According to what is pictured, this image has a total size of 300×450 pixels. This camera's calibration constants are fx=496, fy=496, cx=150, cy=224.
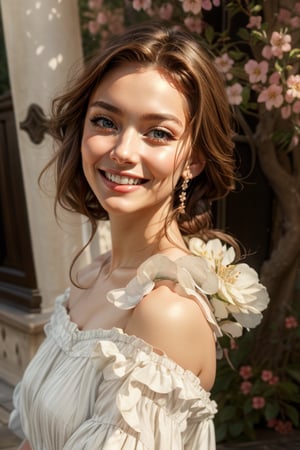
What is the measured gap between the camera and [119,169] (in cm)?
109

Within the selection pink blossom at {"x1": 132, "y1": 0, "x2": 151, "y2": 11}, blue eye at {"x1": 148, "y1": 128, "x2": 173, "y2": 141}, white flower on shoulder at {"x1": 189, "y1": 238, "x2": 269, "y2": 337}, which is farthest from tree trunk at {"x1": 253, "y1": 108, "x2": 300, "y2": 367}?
blue eye at {"x1": 148, "y1": 128, "x2": 173, "y2": 141}

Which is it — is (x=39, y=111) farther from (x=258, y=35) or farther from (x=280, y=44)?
Answer: (x=280, y=44)

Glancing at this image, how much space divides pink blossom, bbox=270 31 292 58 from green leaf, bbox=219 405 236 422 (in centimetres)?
194

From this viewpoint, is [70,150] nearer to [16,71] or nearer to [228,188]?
[228,188]

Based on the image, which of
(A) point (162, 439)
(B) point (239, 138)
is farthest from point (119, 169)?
(B) point (239, 138)

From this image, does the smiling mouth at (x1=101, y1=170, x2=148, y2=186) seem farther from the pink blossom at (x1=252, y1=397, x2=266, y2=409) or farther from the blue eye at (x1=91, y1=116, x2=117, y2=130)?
the pink blossom at (x1=252, y1=397, x2=266, y2=409)

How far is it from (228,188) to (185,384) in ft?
1.90

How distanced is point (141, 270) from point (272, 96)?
65.7 inches

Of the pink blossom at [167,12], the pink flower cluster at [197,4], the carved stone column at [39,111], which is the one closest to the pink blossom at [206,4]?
the pink flower cluster at [197,4]

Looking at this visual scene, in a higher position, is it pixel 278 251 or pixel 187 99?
pixel 187 99

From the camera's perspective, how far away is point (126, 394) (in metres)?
0.95

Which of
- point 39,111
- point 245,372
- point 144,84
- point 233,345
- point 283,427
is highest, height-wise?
point 144,84

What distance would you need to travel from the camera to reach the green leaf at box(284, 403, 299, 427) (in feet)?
9.46

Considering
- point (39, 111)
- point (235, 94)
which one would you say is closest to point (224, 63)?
point (235, 94)
